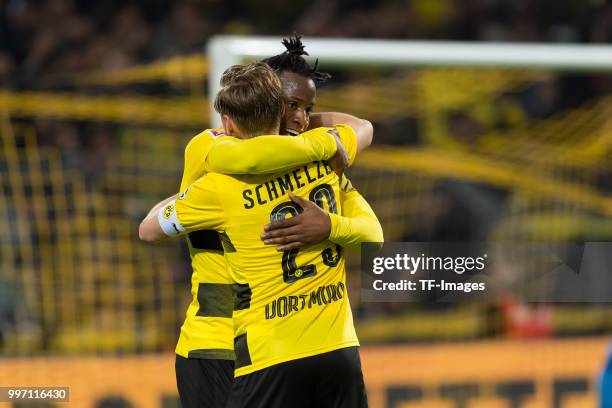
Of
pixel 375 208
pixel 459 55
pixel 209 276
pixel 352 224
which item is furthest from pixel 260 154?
pixel 375 208

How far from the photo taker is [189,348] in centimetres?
260

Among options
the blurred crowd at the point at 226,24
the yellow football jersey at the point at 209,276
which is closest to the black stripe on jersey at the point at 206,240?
the yellow football jersey at the point at 209,276

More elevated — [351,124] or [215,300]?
[351,124]

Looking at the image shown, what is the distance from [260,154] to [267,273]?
29 cm

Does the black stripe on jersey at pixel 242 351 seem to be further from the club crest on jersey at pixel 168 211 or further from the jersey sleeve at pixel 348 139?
the jersey sleeve at pixel 348 139

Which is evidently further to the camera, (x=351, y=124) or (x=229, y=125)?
(x=351, y=124)

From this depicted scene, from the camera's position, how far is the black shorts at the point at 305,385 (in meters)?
2.28

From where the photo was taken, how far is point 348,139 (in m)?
2.57

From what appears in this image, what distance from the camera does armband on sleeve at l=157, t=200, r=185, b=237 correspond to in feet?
7.93

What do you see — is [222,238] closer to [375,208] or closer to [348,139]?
[348,139]

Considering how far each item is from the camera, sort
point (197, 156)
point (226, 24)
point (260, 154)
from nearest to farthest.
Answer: point (260, 154) → point (197, 156) → point (226, 24)

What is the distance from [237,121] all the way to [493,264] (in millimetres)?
1431

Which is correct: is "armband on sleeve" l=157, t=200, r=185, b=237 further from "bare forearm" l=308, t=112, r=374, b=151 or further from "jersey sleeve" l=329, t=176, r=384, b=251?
"bare forearm" l=308, t=112, r=374, b=151

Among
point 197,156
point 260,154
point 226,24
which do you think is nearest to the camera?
point 260,154
